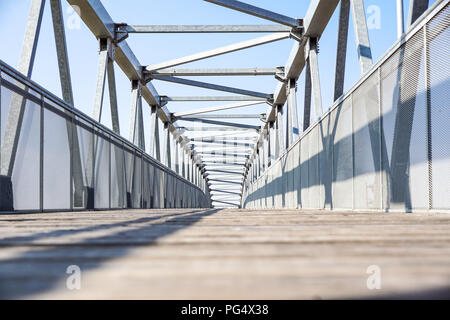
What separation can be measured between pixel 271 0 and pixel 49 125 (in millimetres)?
9626

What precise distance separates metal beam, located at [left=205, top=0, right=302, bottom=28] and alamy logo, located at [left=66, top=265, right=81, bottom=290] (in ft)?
40.4

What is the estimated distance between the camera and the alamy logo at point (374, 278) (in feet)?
3.39

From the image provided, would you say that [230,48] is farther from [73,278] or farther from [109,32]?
[73,278]

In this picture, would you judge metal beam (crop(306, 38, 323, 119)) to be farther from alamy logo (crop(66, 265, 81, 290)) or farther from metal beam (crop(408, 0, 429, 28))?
alamy logo (crop(66, 265, 81, 290))

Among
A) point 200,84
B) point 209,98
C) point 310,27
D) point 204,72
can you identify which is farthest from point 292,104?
point 310,27

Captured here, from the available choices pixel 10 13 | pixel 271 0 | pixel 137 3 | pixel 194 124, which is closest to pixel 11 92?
pixel 10 13

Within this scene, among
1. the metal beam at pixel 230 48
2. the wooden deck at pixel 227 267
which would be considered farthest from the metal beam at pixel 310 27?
the wooden deck at pixel 227 267

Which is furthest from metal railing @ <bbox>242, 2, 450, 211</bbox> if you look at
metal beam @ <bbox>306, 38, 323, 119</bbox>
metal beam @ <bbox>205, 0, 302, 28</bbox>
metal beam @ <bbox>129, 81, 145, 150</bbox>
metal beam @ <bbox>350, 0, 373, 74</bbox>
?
metal beam @ <bbox>129, 81, 145, 150</bbox>

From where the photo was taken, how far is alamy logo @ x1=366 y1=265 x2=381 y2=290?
1.03 metres

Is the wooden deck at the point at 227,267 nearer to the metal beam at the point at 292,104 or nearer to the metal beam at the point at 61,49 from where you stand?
the metal beam at the point at 61,49

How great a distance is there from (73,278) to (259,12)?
42.9 ft

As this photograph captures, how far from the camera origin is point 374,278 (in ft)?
3.57

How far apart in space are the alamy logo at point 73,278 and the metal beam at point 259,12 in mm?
12322
